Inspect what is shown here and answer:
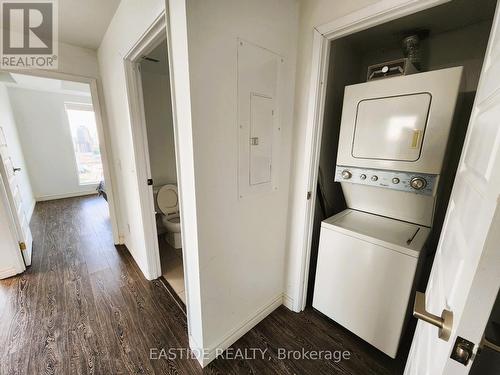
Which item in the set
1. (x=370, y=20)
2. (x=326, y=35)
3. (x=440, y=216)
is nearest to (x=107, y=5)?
(x=326, y=35)

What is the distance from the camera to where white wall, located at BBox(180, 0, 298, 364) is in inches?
38.3

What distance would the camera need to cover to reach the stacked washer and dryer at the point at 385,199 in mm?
1164

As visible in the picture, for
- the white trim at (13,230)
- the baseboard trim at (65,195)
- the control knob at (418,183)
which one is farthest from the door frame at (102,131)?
the baseboard trim at (65,195)

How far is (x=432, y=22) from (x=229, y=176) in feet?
5.60

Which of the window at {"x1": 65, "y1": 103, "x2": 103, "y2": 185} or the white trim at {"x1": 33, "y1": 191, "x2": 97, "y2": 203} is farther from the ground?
the window at {"x1": 65, "y1": 103, "x2": 103, "y2": 185}

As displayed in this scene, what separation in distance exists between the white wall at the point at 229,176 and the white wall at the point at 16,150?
3.72 meters

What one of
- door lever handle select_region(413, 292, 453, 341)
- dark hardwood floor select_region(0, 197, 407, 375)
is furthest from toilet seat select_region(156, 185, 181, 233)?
door lever handle select_region(413, 292, 453, 341)

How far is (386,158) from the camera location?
132cm

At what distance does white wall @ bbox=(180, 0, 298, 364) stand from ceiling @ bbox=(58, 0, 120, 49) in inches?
45.0

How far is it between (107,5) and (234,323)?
2459 millimetres

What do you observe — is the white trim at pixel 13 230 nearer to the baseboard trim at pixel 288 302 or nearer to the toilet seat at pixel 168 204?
the toilet seat at pixel 168 204

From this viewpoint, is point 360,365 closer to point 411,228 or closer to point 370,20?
point 411,228

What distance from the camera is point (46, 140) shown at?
4.29 metres

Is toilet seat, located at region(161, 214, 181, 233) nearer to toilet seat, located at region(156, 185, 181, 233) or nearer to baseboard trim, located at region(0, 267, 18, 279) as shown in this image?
toilet seat, located at region(156, 185, 181, 233)
